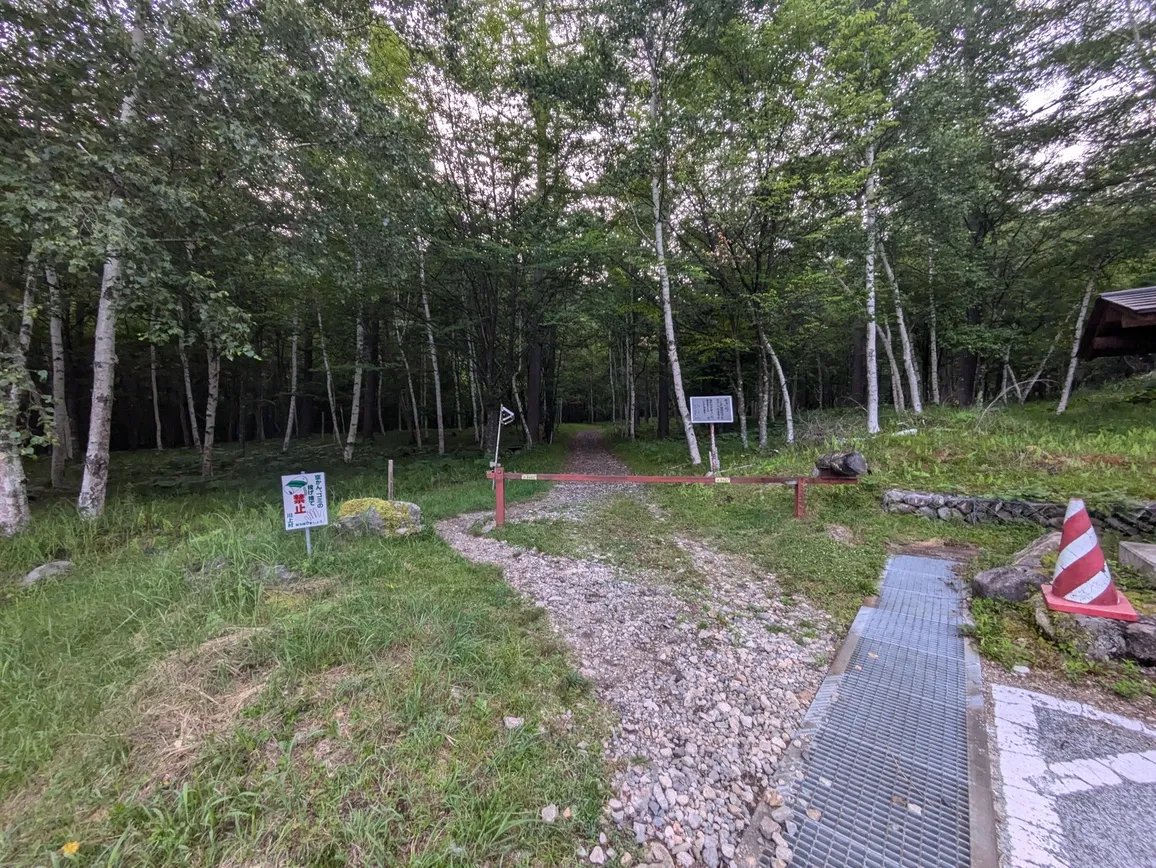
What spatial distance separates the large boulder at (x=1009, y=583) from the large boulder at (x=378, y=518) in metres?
5.95

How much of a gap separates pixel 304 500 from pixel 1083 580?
21.6 ft

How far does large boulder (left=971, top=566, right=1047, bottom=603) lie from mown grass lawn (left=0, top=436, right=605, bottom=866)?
370cm

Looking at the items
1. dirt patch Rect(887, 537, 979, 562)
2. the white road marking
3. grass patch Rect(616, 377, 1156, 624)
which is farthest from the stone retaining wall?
the white road marking

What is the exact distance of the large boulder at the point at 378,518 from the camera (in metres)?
5.41

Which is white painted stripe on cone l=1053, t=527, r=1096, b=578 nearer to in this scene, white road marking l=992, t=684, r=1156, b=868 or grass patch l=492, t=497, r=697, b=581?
white road marking l=992, t=684, r=1156, b=868

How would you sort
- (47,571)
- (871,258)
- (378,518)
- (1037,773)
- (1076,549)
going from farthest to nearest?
(871,258)
(378,518)
(47,571)
(1076,549)
(1037,773)

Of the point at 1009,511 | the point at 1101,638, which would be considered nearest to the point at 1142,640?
the point at 1101,638

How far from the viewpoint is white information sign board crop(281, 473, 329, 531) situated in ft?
14.3

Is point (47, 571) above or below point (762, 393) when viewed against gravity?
below

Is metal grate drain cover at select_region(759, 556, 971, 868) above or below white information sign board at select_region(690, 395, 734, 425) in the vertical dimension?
below

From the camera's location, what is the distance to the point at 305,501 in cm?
443

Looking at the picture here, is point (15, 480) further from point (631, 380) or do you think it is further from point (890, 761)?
point (631, 380)

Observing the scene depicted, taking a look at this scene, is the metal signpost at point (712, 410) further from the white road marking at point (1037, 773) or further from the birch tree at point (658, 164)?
the white road marking at point (1037, 773)

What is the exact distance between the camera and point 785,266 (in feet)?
38.4
